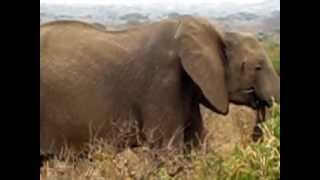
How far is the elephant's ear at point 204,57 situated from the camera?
484 centimetres

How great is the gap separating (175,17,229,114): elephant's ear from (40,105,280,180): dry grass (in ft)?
0.77

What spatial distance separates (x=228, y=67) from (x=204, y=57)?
178 mm

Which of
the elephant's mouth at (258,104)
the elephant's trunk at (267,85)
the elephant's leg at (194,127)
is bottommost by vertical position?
the elephant's leg at (194,127)

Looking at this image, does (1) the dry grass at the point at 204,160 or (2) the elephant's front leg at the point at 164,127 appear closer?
(1) the dry grass at the point at 204,160

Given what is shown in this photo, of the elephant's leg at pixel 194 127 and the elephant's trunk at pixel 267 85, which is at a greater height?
the elephant's trunk at pixel 267 85

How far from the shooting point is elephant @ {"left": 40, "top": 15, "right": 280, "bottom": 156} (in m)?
4.68

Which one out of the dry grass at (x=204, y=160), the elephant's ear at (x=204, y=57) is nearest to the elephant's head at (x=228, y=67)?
the elephant's ear at (x=204, y=57)

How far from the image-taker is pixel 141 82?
4797 millimetres

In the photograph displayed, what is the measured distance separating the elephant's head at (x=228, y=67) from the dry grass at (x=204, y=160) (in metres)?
0.18

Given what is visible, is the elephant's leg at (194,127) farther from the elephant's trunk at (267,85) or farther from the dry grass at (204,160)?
the elephant's trunk at (267,85)

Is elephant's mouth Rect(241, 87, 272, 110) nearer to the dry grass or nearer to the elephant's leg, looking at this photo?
the dry grass
